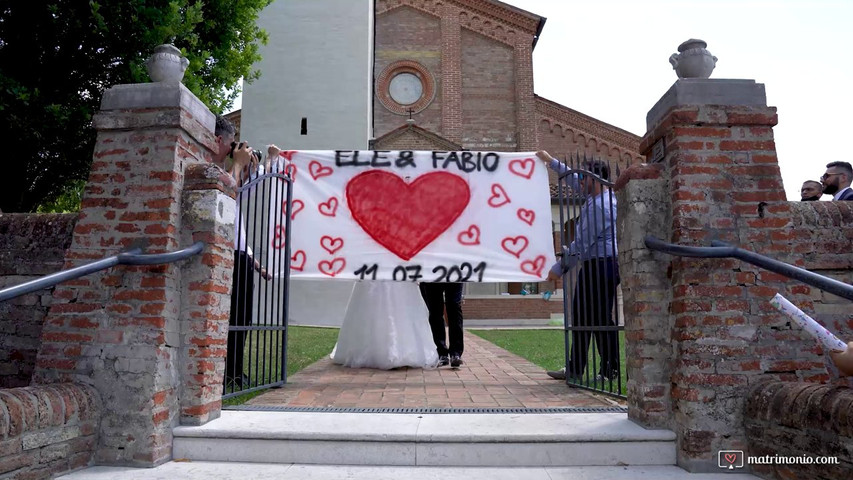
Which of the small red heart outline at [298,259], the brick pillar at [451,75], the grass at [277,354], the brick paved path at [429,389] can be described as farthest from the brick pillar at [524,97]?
the small red heart outline at [298,259]

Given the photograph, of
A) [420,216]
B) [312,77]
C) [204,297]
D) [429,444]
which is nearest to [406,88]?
[312,77]

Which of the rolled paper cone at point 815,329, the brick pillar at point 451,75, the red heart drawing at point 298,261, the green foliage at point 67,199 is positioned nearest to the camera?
the rolled paper cone at point 815,329

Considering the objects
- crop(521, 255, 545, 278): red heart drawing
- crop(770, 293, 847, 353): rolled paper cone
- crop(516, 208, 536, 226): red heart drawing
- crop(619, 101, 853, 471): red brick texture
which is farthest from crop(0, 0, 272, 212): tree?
crop(770, 293, 847, 353): rolled paper cone

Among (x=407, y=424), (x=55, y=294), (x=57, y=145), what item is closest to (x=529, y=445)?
(x=407, y=424)

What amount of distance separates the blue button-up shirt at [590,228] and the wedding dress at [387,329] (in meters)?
1.98

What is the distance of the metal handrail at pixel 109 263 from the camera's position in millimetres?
2611

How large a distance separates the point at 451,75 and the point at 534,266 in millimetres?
→ 24801

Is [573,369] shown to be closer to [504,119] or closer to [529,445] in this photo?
[529,445]

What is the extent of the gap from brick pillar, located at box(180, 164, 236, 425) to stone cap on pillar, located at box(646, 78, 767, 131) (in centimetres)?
289

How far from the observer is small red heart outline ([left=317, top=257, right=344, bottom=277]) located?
5.19 m

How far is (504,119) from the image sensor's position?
28469 millimetres

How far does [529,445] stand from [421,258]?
238 cm

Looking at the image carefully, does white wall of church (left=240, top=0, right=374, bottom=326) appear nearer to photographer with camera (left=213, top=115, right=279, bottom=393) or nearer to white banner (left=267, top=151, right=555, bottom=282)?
white banner (left=267, top=151, right=555, bottom=282)

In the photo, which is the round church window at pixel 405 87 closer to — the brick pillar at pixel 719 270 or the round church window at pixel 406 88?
the round church window at pixel 406 88
